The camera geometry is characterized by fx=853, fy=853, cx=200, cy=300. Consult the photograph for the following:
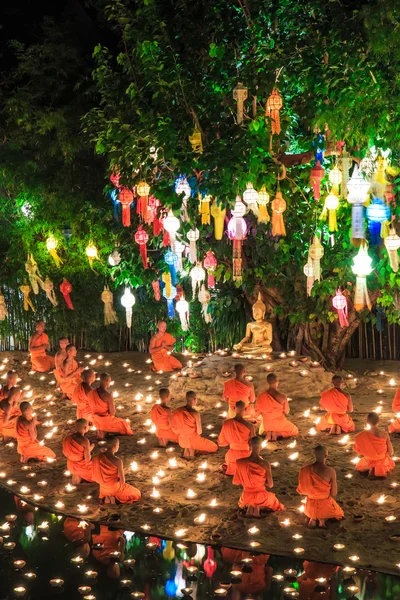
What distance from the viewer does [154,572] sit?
6.50 meters

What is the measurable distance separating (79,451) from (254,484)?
2.04 meters

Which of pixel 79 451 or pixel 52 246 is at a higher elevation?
pixel 52 246

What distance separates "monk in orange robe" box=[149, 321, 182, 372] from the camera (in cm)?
1374

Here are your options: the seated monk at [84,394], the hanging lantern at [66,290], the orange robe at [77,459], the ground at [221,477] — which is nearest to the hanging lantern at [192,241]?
the ground at [221,477]

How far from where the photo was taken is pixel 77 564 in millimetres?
6672

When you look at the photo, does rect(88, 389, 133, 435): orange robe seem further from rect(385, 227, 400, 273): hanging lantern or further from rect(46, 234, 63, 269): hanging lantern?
rect(46, 234, 63, 269): hanging lantern

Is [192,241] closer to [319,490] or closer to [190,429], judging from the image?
[190,429]

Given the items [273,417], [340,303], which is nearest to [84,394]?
[273,417]

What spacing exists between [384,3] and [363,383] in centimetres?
642

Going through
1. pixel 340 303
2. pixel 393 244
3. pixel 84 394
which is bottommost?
pixel 84 394

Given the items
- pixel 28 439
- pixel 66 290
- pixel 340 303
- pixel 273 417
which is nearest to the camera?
pixel 28 439

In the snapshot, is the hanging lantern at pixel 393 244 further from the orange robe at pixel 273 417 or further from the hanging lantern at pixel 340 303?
the hanging lantern at pixel 340 303

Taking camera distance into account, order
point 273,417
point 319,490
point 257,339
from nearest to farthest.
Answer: point 319,490 < point 273,417 < point 257,339

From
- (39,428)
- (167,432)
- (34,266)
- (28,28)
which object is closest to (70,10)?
(28,28)
